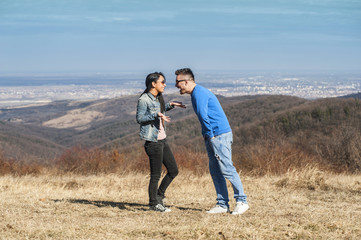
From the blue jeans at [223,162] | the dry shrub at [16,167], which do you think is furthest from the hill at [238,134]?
the blue jeans at [223,162]

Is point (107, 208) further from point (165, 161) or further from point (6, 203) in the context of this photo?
point (6, 203)

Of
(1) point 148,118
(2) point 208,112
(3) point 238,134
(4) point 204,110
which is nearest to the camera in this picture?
(4) point 204,110

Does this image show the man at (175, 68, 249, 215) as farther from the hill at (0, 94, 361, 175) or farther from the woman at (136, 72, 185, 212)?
the hill at (0, 94, 361, 175)

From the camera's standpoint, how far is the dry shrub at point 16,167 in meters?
17.7

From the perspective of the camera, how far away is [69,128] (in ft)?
360

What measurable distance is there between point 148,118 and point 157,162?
741 millimetres

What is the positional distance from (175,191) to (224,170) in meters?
3.37

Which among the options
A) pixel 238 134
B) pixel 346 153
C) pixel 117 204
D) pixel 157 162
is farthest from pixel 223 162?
pixel 238 134

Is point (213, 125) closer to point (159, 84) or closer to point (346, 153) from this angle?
point (159, 84)

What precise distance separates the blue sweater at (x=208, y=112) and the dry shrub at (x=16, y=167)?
12.5m

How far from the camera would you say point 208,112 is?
651 cm

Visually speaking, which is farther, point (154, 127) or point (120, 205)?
point (120, 205)

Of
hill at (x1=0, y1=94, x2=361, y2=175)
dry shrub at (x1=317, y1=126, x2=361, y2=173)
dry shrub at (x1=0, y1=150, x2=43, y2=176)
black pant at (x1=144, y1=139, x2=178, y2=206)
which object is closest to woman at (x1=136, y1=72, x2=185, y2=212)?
black pant at (x1=144, y1=139, x2=178, y2=206)

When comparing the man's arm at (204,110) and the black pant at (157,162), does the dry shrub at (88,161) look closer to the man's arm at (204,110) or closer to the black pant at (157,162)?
the black pant at (157,162)
